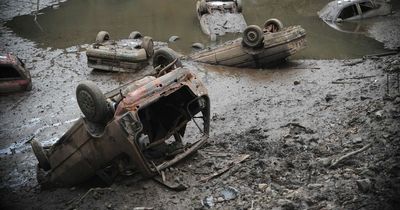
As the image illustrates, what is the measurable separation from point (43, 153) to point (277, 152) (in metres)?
3.36

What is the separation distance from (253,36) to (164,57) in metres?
4.26

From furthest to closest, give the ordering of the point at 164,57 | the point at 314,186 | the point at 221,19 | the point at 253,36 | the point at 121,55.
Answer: the point at 221,19, the point at 121,55, the point at 253,36, the point at 164,57, the point at 314,186

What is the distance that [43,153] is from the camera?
5.82 m

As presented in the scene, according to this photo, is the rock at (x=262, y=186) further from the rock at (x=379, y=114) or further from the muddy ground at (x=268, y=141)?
the rock at (x=379, y=114)

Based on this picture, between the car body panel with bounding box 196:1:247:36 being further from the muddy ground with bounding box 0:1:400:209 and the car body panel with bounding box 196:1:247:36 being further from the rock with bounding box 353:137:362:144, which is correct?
the rock with bounding box 353:137:362:144

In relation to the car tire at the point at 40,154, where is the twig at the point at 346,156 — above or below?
below

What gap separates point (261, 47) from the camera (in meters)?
10.2

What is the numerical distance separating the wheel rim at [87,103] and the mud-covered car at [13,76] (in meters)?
5.62

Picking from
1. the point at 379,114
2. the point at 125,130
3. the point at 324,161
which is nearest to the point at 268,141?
the point at 324,161

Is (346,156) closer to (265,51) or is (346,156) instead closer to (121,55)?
(265,51)

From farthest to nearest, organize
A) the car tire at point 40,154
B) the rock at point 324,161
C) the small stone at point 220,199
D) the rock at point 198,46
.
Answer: the rock at point 198,46 → the car tire at point 40,154 → the rock at point 324,161 → the small stone at point 220,199

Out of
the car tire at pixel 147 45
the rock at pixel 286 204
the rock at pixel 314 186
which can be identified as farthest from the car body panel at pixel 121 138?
the car tire at pixel 147 45

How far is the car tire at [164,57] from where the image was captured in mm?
6176

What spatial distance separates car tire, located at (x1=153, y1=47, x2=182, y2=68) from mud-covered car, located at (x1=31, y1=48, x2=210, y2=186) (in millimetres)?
207
